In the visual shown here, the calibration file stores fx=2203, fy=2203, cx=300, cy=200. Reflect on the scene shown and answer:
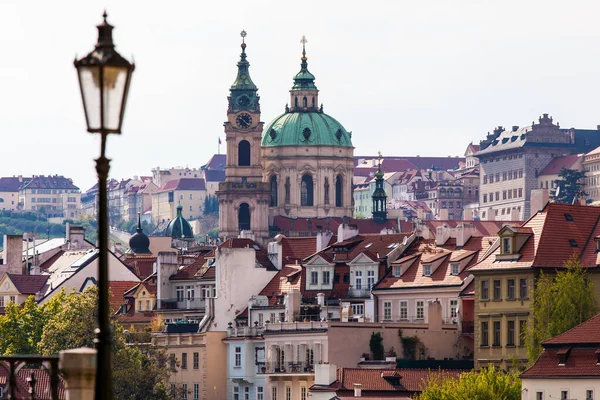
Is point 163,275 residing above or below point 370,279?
below

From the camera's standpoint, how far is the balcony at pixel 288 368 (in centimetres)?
9685

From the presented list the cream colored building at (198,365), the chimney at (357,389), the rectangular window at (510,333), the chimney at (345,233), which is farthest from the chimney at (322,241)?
the chimney at (357,389)

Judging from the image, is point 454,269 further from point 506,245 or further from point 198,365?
point 198,365

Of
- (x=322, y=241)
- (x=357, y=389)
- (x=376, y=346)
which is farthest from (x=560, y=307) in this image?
(x=322, y=241)

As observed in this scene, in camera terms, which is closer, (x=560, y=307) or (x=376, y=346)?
(x=560, y=307)

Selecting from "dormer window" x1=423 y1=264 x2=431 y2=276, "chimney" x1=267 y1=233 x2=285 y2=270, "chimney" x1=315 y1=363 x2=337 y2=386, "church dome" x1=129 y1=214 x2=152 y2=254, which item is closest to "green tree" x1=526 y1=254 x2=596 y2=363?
"chimney" x1=315 y1=363 x2=337 y2=386

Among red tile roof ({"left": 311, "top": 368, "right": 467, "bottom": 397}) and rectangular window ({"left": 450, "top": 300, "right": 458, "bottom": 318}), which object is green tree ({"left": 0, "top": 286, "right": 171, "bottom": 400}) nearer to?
red tile roof ({"left": 311, "top": 368, "right": 467, "bottom": 397})

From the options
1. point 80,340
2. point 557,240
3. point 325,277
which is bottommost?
point 80,340

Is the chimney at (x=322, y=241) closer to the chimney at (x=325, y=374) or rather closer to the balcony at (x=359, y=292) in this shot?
the balcony at (x=359, y=292)

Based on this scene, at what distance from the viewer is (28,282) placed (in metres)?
138

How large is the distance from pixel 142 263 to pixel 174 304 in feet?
78.9

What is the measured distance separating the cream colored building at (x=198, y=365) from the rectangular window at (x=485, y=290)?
18982 mm

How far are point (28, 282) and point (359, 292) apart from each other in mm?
36749

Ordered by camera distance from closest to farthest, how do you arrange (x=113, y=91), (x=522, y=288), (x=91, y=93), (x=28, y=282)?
(x=91, y=93) → (x=113, y=91) → (x=522, y=288) → (x=28, y=282)
